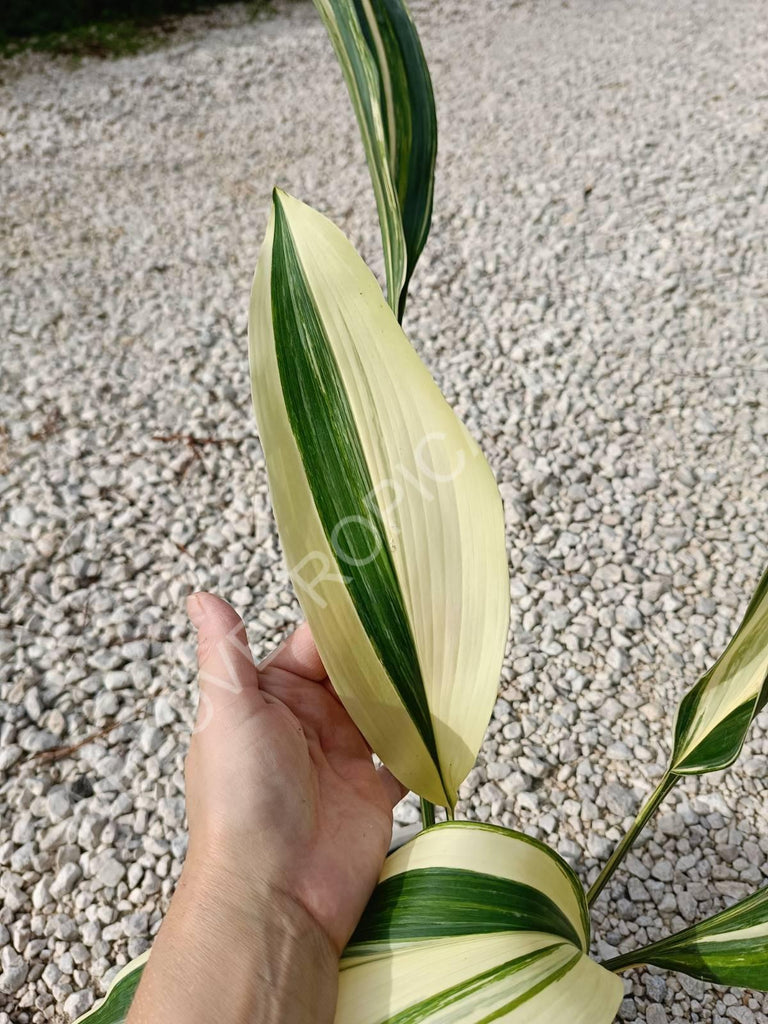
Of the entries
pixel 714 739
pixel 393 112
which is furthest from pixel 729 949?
pixel 393 112

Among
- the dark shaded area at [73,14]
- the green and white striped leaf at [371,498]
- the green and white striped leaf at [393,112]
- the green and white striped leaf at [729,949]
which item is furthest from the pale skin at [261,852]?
the dark shaded area at [73,14]

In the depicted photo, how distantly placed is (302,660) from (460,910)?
1.13 ft

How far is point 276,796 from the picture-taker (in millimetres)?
747

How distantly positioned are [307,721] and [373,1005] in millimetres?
309

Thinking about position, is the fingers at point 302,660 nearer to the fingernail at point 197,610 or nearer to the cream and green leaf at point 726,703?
the fingernail at point 197,610

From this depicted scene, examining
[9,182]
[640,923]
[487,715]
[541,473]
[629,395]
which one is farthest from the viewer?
[9,182]

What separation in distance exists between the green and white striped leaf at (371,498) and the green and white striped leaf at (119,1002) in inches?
10.8

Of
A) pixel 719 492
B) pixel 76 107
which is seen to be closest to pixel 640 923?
pixel 719 492

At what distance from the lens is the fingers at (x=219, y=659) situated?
31.2 inches

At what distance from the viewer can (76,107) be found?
2.78 metres

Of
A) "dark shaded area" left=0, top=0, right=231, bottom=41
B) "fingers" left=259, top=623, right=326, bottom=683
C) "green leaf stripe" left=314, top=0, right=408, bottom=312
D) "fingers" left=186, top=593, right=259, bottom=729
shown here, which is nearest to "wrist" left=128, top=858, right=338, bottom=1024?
"fingers" left=186, top=593, right=259, bottom=729

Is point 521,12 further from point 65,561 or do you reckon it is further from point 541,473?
point 65,561

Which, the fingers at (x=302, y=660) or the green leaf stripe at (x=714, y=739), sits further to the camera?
the fingers at (x=302, y=660)

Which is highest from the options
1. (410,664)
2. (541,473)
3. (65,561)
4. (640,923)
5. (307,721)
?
(410,664)
